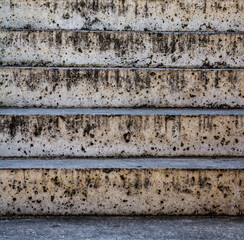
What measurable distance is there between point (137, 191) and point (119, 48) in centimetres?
100

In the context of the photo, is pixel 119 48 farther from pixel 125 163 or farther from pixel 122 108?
pixel 125 163

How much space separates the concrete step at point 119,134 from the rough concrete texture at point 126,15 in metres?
0.87

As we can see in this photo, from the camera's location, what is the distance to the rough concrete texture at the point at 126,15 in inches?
97.0

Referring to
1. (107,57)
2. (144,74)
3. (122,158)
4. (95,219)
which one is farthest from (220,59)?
(95,219)

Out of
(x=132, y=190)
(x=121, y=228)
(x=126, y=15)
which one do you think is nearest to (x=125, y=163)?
(x=132, y=190)

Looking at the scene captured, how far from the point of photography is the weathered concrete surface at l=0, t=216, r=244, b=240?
1402 mm

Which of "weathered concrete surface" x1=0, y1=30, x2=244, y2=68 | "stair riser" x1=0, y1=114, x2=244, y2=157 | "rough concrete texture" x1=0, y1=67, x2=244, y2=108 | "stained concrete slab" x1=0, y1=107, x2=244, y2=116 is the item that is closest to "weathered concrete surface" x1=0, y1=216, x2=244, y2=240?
"stair riser" x1=0, y1=114, x2=244, y2=157

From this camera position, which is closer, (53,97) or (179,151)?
A: (179,151)

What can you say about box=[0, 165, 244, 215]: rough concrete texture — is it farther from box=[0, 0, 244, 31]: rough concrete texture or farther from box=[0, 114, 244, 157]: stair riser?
box=[0, 0, 244, 31]: rough concrete texture

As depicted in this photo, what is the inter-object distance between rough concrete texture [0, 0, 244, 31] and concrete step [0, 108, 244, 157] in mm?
869

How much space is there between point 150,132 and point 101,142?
0.25 meters

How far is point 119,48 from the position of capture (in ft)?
7.52

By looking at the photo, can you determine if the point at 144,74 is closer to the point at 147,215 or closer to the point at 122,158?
the point at 122,158

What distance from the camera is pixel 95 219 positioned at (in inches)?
62.0
